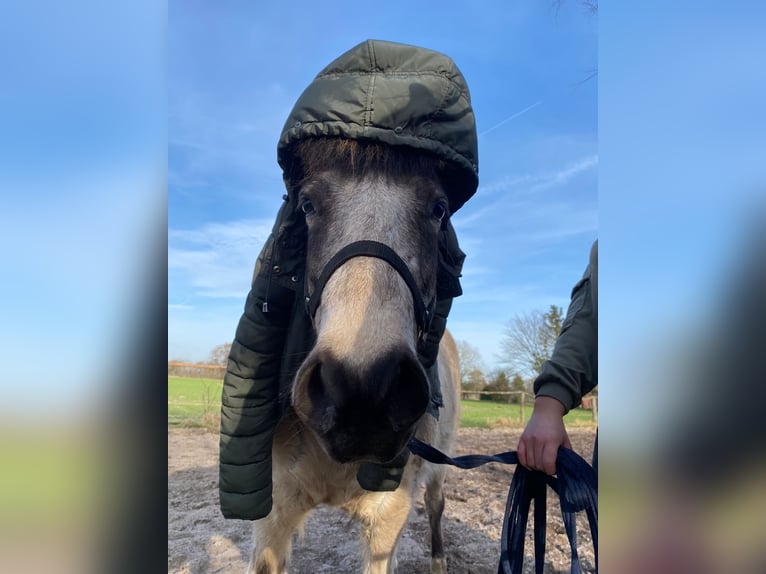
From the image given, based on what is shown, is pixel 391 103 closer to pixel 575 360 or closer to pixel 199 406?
pixel 575 360

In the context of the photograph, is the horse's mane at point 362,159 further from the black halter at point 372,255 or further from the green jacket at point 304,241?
the black halter at point 372,255

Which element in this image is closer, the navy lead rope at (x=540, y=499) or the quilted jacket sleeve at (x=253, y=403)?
the navy lead rope at (x=540, y=499)

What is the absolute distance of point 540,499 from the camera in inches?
52.8

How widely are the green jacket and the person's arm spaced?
0.50 meters

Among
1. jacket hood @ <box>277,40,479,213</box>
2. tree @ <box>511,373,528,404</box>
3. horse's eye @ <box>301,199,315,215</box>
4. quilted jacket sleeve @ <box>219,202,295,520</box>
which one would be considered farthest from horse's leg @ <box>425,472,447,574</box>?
tree @ <box>511,373,528,404</box>

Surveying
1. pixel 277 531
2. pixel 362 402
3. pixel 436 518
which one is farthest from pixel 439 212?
pixel 436 518

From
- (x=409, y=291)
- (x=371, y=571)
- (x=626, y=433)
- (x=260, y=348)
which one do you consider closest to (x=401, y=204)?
(x=409, y=291)

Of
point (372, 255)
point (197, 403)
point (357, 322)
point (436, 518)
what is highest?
point (372, 255)

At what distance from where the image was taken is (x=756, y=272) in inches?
22.3

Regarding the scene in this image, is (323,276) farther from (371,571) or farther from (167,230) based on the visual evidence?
(371,571)

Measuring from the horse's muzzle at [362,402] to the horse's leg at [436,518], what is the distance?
8.18ft

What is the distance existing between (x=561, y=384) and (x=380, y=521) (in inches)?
53.7

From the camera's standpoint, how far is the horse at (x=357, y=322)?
43.3 inches

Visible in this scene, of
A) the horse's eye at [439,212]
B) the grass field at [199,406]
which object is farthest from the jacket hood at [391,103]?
the grass field at [199,406]
